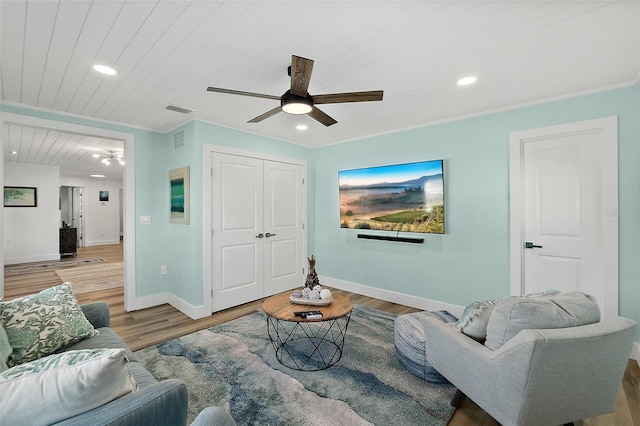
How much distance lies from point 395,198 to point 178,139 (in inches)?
118

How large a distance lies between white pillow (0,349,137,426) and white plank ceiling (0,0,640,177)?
171cm

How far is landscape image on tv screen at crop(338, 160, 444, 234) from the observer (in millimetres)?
3475

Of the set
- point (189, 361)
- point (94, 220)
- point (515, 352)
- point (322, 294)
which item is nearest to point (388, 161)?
point (322, 294)

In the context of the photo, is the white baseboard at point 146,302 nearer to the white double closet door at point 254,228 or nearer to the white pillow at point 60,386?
the white double closet door at point 254,228

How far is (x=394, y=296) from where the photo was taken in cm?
392

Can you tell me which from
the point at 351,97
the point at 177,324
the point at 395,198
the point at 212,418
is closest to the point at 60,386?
the point at 212,418

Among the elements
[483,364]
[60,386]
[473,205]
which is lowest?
[483,364]

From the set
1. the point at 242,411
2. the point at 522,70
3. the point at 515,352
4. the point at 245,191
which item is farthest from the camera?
the point at 245,191

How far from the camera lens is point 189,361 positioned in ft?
8.04

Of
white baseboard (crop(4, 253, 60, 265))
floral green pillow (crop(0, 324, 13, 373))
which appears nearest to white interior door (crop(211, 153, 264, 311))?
floral green pillow (crop(0, 324, 13, 373))

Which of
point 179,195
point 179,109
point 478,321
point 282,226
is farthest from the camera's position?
point 282,226

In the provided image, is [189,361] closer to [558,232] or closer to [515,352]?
[515,352]

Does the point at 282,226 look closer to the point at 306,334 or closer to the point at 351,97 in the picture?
the point at 306,334

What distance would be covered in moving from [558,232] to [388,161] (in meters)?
2.06
